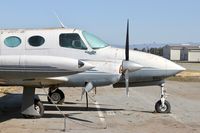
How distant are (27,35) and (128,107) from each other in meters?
4.98

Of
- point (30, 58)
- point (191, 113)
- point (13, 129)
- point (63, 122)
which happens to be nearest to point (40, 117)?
point (63, 122)

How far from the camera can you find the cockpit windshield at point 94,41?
14133 mm

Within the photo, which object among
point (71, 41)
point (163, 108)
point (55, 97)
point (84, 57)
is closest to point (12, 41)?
point (71, 41)

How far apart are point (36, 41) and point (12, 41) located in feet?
2.45

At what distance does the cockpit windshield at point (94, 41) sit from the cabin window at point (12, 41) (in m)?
2.11

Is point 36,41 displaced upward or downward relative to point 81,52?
upward

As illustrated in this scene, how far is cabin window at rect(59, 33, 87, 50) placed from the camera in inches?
549

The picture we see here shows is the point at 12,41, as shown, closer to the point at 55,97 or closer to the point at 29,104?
the point at 29,104

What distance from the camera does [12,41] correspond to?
1384 centimetres

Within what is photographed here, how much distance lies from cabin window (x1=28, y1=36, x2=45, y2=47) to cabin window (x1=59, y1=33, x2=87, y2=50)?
60 centimetres

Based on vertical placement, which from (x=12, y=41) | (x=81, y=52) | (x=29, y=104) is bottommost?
(x=29, y=104)

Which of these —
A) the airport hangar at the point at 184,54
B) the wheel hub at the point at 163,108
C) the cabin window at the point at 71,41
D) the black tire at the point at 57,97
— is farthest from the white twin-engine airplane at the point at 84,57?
the airport hangar at the point at 184,54

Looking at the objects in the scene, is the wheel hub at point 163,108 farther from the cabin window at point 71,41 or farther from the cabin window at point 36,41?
the cabin window at point 36,41

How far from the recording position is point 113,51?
14.2 metres
